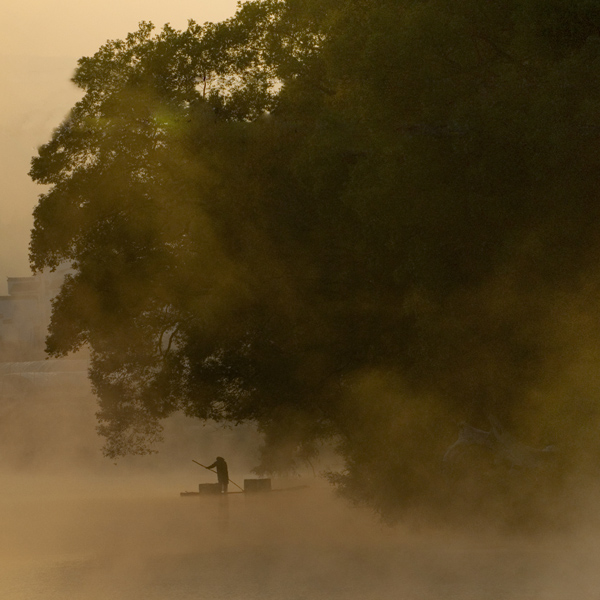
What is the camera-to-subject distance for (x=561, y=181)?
53.5ft

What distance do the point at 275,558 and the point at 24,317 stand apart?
80.0m

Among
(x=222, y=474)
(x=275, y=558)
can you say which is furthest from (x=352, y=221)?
(x=222, y=474)

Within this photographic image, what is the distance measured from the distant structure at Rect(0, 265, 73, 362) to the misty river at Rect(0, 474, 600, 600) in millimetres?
65470

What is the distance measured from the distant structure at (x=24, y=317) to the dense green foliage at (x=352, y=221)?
65282 millimetres

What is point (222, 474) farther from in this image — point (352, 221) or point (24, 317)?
point (24, 317)

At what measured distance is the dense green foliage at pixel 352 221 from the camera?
16688 mm

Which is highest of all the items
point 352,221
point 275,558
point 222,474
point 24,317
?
point 352,221

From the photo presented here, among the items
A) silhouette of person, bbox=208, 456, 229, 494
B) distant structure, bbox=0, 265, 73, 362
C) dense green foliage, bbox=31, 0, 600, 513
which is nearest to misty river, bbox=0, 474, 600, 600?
dense green foliage, bbox=31, 0, 600, 513

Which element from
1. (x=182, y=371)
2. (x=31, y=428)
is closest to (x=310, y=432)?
(x=182, y=371)

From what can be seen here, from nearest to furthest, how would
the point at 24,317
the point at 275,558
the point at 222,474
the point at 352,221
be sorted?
the point at 275,558 → the point at 352,221 → the point at 222,474 → the point at 24,317

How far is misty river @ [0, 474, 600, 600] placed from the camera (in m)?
14.0

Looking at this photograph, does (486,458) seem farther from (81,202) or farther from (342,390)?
(81,202)

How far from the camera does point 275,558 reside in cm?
1773

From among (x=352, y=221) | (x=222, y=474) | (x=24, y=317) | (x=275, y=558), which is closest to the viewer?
(x=275, y=558)
